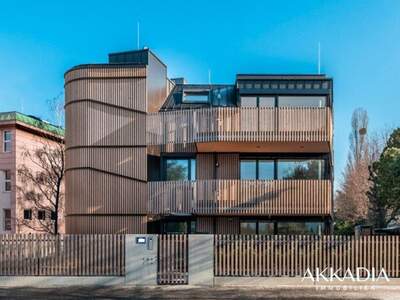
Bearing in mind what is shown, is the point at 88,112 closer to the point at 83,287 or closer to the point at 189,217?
the point at 189,217

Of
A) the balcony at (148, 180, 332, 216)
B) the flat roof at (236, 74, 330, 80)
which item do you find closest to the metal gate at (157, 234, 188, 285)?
the balcony at (148, 180, 332, 216)

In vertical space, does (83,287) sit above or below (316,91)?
below

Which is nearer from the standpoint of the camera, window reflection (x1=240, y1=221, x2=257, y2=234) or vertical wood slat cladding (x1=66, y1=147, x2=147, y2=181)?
vertical wood slat cladding (x1=66, y1=147, x2=147, y2=181)

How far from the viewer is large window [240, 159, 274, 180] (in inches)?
971

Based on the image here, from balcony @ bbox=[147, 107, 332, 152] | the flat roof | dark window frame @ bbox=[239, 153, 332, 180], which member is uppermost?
the flat roof

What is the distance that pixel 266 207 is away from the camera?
73.2ft

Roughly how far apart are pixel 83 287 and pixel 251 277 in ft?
17.3

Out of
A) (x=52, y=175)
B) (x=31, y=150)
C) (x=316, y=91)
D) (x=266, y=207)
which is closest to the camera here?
(x=266, y=207)

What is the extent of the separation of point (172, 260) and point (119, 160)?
23.8 feet

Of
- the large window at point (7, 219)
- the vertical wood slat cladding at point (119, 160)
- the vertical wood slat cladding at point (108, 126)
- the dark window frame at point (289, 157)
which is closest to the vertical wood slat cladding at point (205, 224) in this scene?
the dark window frame at point (289, 157)

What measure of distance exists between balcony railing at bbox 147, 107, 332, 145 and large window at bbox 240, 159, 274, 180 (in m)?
2.80

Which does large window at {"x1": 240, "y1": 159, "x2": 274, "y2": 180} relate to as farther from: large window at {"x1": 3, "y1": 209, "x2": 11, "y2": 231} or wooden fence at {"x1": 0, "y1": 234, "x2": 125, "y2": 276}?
large window at {"x1": 3, "y1": 209, "x2": 11, "y2": 231}

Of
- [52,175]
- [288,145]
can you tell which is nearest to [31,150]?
[52,175]

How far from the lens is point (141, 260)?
58.3ft
